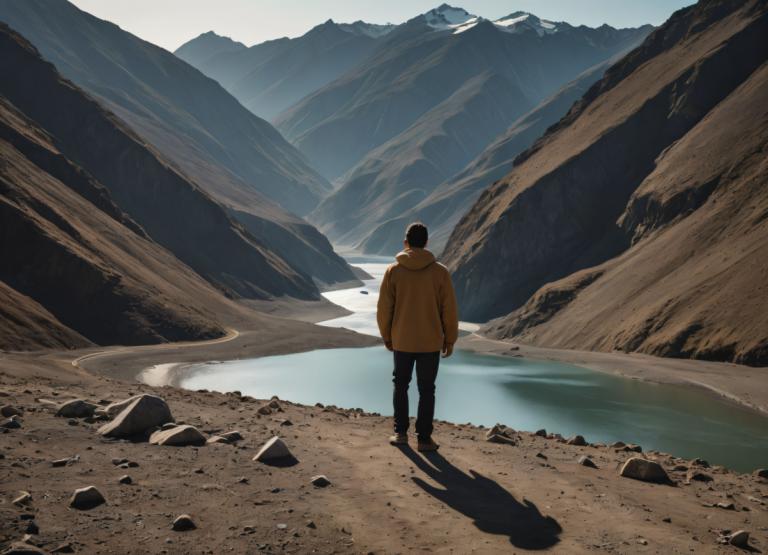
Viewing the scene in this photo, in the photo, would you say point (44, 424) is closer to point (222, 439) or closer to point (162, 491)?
point (222, 439)

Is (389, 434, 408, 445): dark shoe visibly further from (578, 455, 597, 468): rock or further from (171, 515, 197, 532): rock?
(171, 515, 197, 532): rock

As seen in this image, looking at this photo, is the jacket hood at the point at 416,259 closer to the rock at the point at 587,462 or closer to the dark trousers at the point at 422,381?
the dark trousers at the point at 422,381

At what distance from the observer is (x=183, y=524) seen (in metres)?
7.41

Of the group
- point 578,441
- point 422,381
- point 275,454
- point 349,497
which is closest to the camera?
point 349,497

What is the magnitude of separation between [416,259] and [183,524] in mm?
4753

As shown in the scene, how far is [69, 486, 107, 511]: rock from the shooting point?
767cm

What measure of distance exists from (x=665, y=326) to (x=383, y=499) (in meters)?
58.4

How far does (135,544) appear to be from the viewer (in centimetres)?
697

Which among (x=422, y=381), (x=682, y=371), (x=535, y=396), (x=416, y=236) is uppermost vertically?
(x=416, y=236)

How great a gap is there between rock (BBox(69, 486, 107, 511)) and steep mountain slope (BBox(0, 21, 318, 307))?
314 ft

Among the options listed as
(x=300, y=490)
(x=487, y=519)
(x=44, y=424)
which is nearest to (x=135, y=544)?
(x=300, y=490)

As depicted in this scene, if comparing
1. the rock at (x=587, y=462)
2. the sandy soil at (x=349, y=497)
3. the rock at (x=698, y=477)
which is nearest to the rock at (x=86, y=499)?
the sandy soil at (x=349, y=497)

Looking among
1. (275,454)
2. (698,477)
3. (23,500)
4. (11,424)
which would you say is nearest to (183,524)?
(23,500)

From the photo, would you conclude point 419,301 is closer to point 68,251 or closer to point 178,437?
point 178,437
